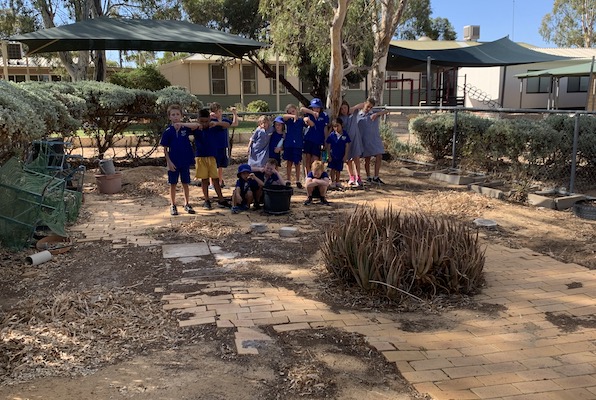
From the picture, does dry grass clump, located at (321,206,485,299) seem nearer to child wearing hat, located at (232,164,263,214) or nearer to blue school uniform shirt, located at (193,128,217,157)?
child wearing hat, located at (232,164,263,214)

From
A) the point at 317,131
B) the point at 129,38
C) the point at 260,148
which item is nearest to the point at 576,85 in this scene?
the point at 317,131

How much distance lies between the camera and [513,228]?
273 inches

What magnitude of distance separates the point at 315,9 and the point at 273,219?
7619 millimetres

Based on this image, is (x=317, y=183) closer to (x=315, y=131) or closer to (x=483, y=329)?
(x=315, y=131)

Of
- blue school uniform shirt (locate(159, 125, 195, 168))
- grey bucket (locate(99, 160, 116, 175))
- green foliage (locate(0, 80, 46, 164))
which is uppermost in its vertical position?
green foliage (locate(0, 80, 46, 164))

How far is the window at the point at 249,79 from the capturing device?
91.6 feet

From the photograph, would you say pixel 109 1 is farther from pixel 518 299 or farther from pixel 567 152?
pixel 518 299

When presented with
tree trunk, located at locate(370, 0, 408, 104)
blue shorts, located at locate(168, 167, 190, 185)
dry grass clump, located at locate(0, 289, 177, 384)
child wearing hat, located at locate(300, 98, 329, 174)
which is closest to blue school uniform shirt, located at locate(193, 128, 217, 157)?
blue shorts, located at locate(168, 167, 190, 185)

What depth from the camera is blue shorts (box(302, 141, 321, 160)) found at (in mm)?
9281

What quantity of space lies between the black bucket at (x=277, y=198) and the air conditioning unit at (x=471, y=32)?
1142 inches

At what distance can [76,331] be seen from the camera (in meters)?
3.73

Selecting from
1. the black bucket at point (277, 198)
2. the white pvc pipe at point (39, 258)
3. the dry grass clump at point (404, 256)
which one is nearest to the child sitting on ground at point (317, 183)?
the black bucket at point (277, 198)

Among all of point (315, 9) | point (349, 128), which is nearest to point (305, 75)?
point (315, 9)

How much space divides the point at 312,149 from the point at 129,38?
4770mm
